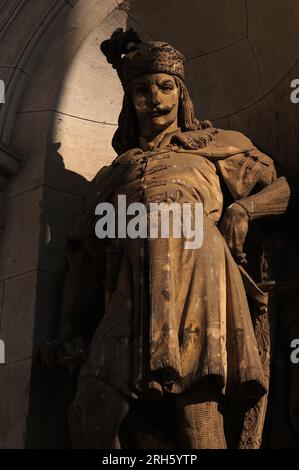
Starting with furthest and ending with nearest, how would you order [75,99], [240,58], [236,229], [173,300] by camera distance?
[240,58] < [75,99] < [236,229] < [173,300]

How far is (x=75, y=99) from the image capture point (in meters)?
8.41

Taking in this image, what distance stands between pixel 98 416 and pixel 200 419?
1.63 ft

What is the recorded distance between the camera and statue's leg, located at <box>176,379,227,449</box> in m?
6.43

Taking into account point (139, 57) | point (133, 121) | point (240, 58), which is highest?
point (240, 58)

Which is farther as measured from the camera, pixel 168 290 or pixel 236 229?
pixel 236 229

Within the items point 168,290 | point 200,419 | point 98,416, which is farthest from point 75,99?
point 200,419

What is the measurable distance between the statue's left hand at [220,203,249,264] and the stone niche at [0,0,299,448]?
2.94 ft

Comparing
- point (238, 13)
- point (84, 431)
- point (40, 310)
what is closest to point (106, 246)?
point (40, 310)

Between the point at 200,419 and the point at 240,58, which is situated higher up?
the point at 240,58

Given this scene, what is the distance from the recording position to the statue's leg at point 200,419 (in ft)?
21.1

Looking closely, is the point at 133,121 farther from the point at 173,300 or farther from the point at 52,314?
the point at 173,300

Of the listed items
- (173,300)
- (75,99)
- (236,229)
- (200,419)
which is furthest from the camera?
(75,99)

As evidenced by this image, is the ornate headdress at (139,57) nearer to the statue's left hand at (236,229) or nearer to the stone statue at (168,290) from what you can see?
the stone statue at (168,290)

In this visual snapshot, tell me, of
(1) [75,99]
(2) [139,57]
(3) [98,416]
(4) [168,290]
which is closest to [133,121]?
(2) [139,57]
